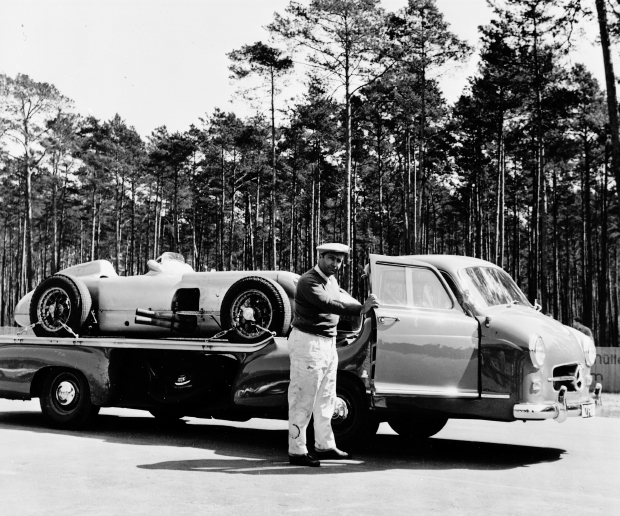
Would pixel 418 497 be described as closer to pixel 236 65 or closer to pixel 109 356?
pixel 109 356

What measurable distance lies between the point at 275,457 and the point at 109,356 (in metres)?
2.78

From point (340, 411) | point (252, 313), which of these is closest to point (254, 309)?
point (252, 313)

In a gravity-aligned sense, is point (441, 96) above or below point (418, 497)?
above

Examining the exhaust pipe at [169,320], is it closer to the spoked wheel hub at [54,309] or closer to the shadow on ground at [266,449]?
the spoked wheel hub at [54,309]

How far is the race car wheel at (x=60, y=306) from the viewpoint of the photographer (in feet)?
32.0

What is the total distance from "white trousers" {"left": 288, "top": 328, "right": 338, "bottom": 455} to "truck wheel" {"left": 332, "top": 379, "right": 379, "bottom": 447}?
2.16 feet

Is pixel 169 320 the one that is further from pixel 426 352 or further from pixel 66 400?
pixel 426 352

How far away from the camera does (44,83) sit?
4716 centimetres

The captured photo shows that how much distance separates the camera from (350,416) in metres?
7.86

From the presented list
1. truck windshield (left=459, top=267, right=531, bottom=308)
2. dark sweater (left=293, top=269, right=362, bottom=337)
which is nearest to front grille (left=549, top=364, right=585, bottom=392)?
truck windshield (left=459, top=267, right=531, bottom=308)

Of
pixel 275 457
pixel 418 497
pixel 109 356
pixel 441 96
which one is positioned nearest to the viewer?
pixel 418 497

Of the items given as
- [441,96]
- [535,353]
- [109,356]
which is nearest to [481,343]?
[535,353]

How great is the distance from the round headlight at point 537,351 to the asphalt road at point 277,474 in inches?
39.8

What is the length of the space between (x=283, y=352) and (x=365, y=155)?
42768mm
